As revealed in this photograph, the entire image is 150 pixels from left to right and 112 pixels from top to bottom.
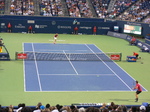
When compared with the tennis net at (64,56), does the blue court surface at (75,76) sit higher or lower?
lower

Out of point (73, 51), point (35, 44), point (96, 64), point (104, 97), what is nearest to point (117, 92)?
point (104, 97)

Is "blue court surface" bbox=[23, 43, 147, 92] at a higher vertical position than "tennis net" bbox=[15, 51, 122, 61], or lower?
lower

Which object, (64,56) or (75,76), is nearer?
(75,76)

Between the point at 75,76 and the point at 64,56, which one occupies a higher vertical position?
the point at 64,56

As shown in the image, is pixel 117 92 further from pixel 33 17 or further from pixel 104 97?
pixel 33 17

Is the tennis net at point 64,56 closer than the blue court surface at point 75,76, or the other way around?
the blue court surface at point 75,76

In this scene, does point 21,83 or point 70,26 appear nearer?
point 21,83

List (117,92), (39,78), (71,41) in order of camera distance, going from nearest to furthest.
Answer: (117,92) < (39,78) < (71,41)

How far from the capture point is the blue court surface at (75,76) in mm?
23047

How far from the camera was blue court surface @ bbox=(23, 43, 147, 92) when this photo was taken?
23.0 meters

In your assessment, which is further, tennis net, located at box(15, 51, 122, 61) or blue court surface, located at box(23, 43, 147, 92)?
tennis net, located at box(15, 51, 122, 61)

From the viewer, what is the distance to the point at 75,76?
25812mm

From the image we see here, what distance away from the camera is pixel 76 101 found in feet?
65.8

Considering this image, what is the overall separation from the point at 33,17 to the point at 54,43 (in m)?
11.9
